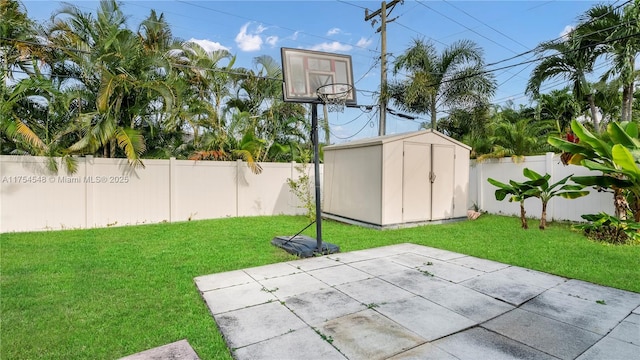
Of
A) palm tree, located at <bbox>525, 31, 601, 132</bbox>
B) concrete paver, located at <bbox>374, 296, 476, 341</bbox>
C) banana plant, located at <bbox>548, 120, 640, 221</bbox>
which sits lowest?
concrete paver, located at <bbox>374, 296, 476, 341</bbox>

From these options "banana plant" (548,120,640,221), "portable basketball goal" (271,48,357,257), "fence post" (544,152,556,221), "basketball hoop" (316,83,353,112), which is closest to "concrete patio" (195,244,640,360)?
"portable basketball goal" (271,48,357,257)

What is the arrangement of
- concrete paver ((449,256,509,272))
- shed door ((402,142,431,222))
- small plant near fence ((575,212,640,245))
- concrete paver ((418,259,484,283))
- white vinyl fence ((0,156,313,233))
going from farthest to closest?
1. shed door ((402,142,431,222))
2. white vinyl fence ((0,156,313,233))
3. small plant near fence ((575,212,640,245))
4. concrete paver ((449,256,509,272))
5. concrete paver ((418,259,484,283))

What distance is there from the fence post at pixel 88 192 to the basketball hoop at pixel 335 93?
5.56m

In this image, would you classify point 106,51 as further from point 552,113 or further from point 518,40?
point 552,113

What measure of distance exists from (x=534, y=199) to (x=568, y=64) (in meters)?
3.48

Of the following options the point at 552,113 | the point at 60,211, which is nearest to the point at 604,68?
the point at 552,113

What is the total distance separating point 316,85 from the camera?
5.16m

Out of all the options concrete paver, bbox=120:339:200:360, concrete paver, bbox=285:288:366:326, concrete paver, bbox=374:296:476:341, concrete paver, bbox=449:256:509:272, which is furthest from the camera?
concrete paver, bbox=449:256:509:272

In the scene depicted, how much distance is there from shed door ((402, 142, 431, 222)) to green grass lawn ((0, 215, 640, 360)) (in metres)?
0.53

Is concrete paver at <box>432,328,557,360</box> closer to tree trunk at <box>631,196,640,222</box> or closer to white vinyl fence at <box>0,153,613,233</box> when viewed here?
tree trunk at <box>631,196,640,222</box>

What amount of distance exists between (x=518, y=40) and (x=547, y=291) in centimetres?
835

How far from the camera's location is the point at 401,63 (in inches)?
441

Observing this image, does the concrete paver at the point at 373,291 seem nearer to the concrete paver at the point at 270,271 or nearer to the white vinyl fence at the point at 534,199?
the concrete paver at the point at 270,271

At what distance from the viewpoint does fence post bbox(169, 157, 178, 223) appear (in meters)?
8.16
